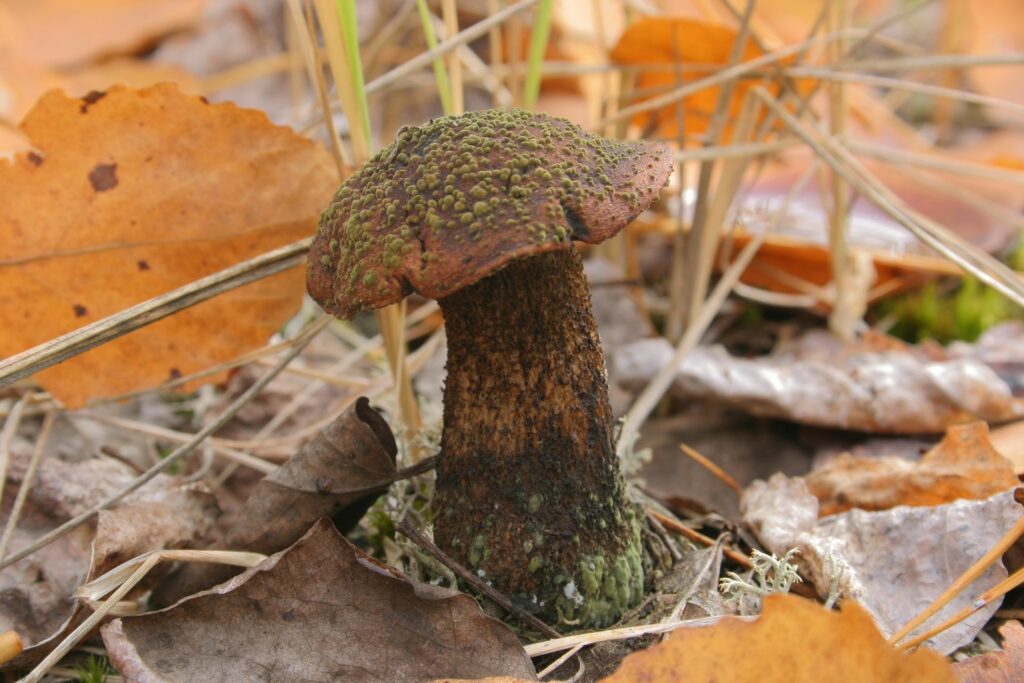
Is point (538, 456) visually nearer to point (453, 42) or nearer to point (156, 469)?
point (156, 469)

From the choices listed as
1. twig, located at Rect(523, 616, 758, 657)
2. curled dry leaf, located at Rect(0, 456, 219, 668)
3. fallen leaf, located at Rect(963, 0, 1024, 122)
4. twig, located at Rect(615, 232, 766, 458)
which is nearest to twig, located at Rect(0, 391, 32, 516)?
curled dry leaf, located at Rect(0, 456, 219, 668)

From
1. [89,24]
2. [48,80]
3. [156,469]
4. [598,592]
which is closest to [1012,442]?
[598,592]

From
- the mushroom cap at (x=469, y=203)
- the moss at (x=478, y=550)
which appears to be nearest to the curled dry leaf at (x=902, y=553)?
the moss at (x=478, y=550)

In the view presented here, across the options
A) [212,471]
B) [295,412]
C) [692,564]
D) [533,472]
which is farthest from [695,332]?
[212,471]

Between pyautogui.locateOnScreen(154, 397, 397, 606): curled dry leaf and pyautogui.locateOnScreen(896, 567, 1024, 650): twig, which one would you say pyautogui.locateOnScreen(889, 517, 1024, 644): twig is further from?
pyautogui.locateOnScreen(154, 397, 397, 606): curled dry leaf

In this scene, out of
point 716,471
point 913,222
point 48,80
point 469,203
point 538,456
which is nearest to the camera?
point 469,203

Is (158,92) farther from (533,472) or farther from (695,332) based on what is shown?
(695,332)
